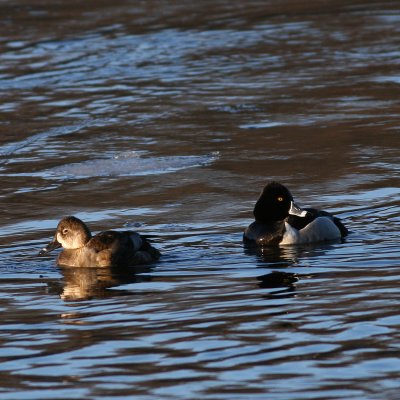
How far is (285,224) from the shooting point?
11.4 metres

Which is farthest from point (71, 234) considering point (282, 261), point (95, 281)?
point (282, 261)

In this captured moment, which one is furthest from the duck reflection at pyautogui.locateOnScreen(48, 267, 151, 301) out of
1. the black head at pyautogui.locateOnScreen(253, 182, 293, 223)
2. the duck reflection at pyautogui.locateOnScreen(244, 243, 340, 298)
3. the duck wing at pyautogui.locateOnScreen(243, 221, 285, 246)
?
the black head at pyautogui.locateOnScreen(253, 182, 293, 223)

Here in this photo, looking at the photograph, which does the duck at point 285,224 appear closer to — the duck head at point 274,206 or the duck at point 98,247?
the duck head at point 274,206

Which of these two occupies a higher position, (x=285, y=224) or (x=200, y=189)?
(x=200, y=189)

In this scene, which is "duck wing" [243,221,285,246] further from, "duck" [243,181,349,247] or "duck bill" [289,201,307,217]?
"duck bill" [289,201,307,217]

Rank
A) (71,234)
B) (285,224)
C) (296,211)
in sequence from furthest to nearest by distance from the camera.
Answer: (296,211)
(285,224)
(71,234)

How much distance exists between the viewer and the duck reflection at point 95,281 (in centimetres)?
954

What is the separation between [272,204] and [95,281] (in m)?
2.15

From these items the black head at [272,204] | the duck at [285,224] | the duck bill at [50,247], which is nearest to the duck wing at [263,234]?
the duck at [285,224]

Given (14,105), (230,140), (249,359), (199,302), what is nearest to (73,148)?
(230,140)

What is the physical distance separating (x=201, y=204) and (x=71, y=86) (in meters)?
7.85

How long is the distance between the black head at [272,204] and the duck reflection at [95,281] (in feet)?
4.96

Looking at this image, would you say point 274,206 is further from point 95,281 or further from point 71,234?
point 95,281

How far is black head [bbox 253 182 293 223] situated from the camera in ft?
37.4
